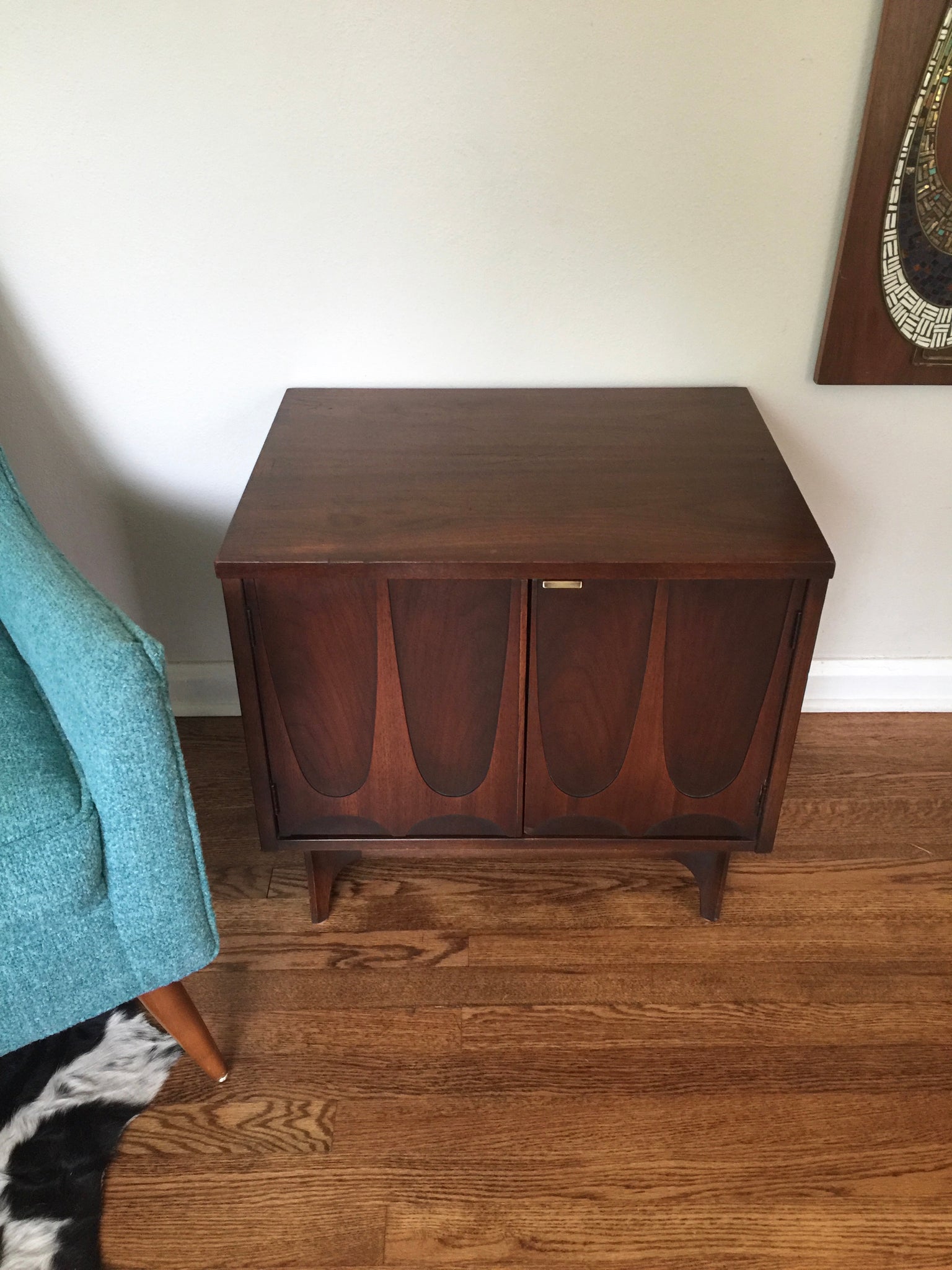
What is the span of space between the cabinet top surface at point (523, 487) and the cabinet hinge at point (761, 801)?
31 cm

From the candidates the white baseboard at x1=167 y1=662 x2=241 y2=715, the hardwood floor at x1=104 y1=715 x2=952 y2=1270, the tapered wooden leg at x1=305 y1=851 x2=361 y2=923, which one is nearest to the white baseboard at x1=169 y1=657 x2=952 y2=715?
the white baseboard at x1=167 y1=662 x2=241 y2=715

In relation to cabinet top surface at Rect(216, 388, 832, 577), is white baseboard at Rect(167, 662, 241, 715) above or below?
below

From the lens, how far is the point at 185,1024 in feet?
3.63

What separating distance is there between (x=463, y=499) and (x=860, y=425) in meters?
0.67

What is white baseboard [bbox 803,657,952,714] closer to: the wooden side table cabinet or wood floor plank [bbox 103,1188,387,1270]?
the wooden side table cabinet

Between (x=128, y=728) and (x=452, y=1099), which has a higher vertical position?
(x=128, y=728)

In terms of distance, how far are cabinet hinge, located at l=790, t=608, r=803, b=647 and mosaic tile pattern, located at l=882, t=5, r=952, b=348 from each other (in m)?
0.51

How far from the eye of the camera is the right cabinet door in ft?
3.42

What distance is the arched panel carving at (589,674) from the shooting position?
3.41 ft

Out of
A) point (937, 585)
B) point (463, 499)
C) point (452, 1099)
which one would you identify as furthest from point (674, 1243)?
point (937, 585)

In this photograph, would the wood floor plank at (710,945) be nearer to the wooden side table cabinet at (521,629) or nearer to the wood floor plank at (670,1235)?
the wooden side table cabinet at (521,629)

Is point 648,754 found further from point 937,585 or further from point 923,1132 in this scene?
point 937,585

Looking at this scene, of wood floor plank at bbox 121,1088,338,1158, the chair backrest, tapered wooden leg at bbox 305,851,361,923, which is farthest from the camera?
tapered wooden leg at bbox 305,851,361,923

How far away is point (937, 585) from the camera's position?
1586 millimetres
